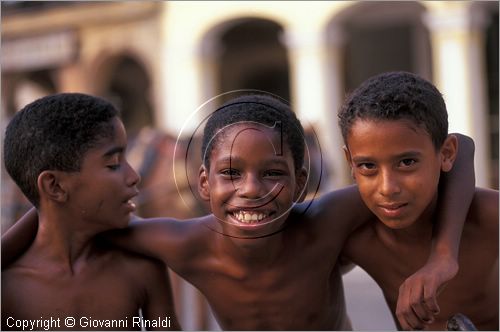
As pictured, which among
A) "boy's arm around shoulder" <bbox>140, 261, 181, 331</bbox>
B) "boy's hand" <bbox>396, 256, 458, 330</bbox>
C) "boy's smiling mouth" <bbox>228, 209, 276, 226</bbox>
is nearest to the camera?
"boy's hand" <bbox>396, 256, 458, 330</bbox>

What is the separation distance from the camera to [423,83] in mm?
2158

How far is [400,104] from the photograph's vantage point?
2080mm

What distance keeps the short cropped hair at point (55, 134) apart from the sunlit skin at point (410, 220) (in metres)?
0.70

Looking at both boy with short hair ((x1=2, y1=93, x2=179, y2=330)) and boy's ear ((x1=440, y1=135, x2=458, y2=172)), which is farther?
boy with short hair ((x1=2, y1=93, x2=179, y2=330))

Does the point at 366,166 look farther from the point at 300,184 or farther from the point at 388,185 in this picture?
the point at 300,184

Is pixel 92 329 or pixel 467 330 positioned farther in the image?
pixel 92 329

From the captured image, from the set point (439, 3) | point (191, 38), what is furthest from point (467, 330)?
point (191, 38)

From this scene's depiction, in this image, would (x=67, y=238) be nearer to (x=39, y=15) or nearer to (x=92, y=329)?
(x=92, y=329)

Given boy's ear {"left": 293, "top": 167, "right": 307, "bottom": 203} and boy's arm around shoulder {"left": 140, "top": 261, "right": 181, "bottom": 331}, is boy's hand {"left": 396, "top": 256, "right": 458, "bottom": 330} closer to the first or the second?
boy's ear {"left": 293, "top": 167, "right": 307, "bottom": 203}

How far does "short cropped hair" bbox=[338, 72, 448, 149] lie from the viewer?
2076mm

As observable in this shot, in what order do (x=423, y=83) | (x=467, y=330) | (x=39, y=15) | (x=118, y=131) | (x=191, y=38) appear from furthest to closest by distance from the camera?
(x=39, y=15) < (x=191, y=38) < (x=118, y=131) < (x=423, y=83) < (x=467, y=330)

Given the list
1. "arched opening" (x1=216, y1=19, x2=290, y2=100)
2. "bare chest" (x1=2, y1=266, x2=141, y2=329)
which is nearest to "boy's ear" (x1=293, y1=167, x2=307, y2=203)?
"bare chest" (x1=2, y1=266, x2=141, y2=329)

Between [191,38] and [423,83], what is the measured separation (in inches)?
367

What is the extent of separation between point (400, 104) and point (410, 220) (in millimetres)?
279
